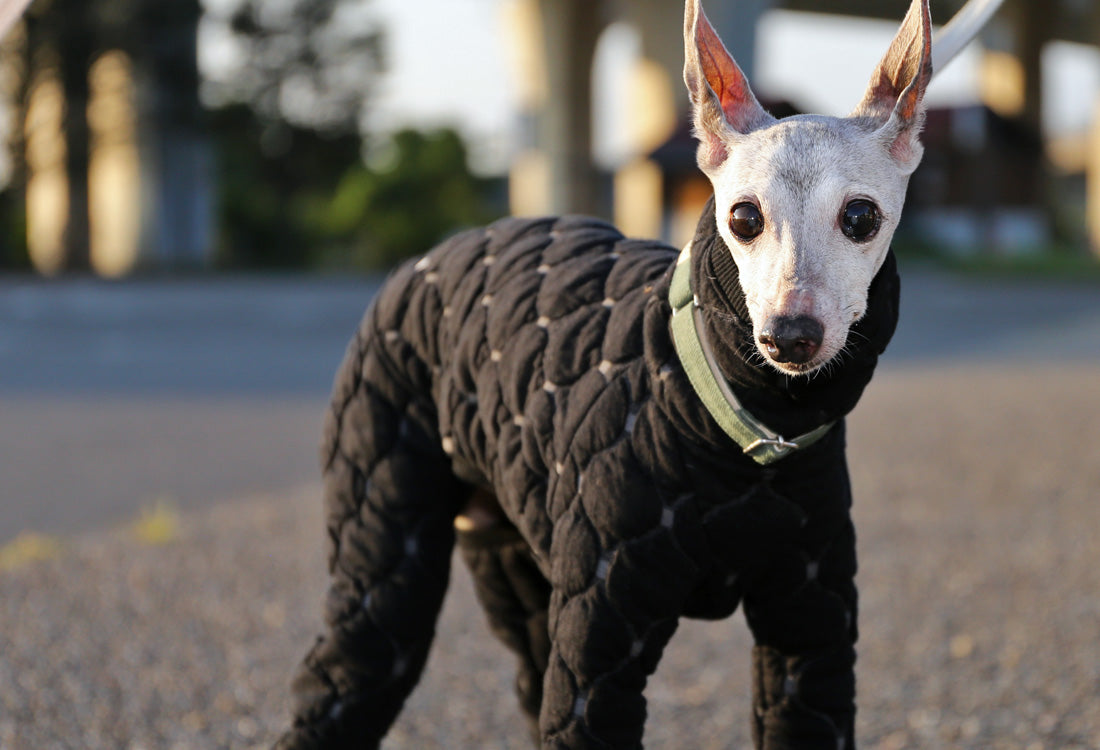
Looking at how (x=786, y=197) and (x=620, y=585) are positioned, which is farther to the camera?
(x=620, y=585)

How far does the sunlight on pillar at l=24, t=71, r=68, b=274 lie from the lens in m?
23.4

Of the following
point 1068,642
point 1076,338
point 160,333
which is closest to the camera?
point 1068,642

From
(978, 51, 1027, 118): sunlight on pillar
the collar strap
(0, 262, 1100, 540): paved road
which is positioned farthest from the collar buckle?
(978, 51, 1027, 118): sunlight on pillar

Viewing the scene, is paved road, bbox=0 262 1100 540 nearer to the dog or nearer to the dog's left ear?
the dog

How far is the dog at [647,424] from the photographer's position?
1.86 meters

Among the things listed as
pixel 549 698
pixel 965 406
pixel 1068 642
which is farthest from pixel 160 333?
pixel 549 698

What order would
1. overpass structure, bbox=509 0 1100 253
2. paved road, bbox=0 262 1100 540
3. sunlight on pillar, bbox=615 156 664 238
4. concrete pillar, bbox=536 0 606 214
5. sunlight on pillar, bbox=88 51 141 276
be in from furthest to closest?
1. concrete pillar, bbox=536 0 606 214
2. sunlight on pillar, bbox=615 156 664 238
3. overpass structure, bbox=509 0 1100 253
4. sunlight on pillar, bbox=88 51 141 276
5. paved road, bbox=0 262 1100 540

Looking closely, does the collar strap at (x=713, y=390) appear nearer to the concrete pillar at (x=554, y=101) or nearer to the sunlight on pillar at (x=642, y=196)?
the sunlight on pillar at (x=642, y=196)

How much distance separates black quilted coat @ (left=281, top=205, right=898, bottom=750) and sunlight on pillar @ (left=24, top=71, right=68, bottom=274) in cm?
2312

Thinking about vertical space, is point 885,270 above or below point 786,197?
below

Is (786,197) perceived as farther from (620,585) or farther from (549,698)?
(549,698)

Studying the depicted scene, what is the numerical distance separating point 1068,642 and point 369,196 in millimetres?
24095

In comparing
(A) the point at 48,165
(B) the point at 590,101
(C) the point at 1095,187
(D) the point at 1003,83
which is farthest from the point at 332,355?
(D) the point at 1003,83

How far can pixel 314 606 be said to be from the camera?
485cm
